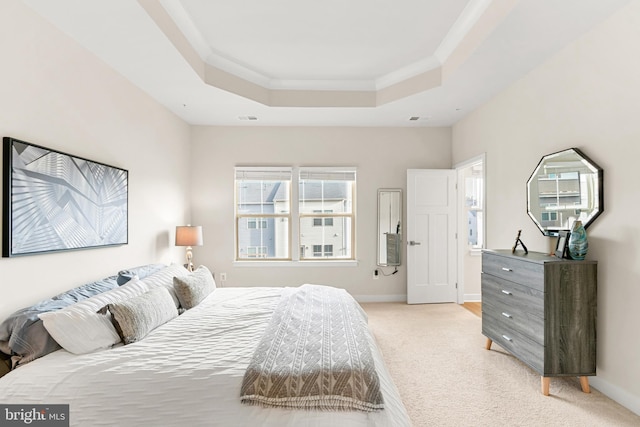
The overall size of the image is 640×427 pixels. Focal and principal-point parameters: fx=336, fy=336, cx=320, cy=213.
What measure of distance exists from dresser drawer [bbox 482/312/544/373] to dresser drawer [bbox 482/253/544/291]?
0.43 meters

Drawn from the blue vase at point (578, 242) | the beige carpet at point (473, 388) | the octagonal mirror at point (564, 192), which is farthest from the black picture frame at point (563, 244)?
the beige carpet at point (473, 388)

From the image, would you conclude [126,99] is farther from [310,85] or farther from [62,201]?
[310,85]

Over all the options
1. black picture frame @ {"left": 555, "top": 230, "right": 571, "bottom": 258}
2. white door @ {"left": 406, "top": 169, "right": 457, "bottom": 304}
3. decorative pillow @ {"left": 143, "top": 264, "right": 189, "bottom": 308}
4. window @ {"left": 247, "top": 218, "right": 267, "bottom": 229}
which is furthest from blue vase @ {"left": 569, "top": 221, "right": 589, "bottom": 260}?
window @ {"left": 247, "top": 218, "right": 267, "bottom": 229}

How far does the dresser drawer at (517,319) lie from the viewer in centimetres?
253

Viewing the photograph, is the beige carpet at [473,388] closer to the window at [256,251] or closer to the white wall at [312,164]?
the white wall at [312,164]

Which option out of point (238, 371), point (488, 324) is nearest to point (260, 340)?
point (238, 371)

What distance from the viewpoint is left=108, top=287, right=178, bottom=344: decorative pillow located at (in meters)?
2.08

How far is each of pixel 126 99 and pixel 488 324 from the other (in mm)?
4152

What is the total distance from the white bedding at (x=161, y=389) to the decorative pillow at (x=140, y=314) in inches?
4.4

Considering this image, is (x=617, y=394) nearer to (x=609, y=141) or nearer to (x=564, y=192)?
(x=564, y=192)

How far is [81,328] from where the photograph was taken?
1938 mm

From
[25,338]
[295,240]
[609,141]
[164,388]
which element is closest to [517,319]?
[609,141]

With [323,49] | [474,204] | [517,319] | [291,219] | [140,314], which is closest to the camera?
[140,314]

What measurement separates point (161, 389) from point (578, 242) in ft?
Answer: 9.45
